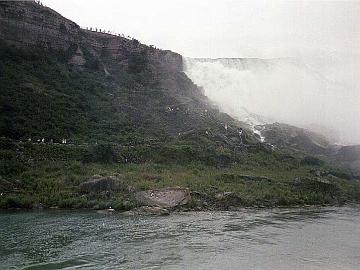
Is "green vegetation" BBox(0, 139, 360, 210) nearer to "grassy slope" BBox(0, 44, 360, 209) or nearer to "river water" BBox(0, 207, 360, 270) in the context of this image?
"grassy slope" BBox(0, 44, 360, 209)

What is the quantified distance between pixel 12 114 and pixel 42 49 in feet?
71.4

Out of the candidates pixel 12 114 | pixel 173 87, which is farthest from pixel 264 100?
pixel 12 114

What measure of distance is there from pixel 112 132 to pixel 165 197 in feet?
85.5

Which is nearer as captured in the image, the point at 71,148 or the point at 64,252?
the point at 64,252

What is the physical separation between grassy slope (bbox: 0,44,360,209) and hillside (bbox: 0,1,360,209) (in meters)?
0.16

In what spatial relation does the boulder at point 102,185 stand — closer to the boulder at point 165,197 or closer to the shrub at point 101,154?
the boulder at point 165,197

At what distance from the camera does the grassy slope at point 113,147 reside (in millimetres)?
44031

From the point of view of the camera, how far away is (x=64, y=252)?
23.1 metres

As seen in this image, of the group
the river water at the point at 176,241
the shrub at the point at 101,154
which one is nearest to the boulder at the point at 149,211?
the river water at the point at 176,241

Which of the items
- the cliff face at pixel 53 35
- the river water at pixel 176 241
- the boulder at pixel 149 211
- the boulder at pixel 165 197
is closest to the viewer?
the river water at pixel 176 241

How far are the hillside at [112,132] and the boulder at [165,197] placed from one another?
124 cm

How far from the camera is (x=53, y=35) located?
79.1m

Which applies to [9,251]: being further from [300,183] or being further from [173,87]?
[173,87]

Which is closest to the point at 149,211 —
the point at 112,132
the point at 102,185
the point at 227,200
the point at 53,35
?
the point at 102,185
